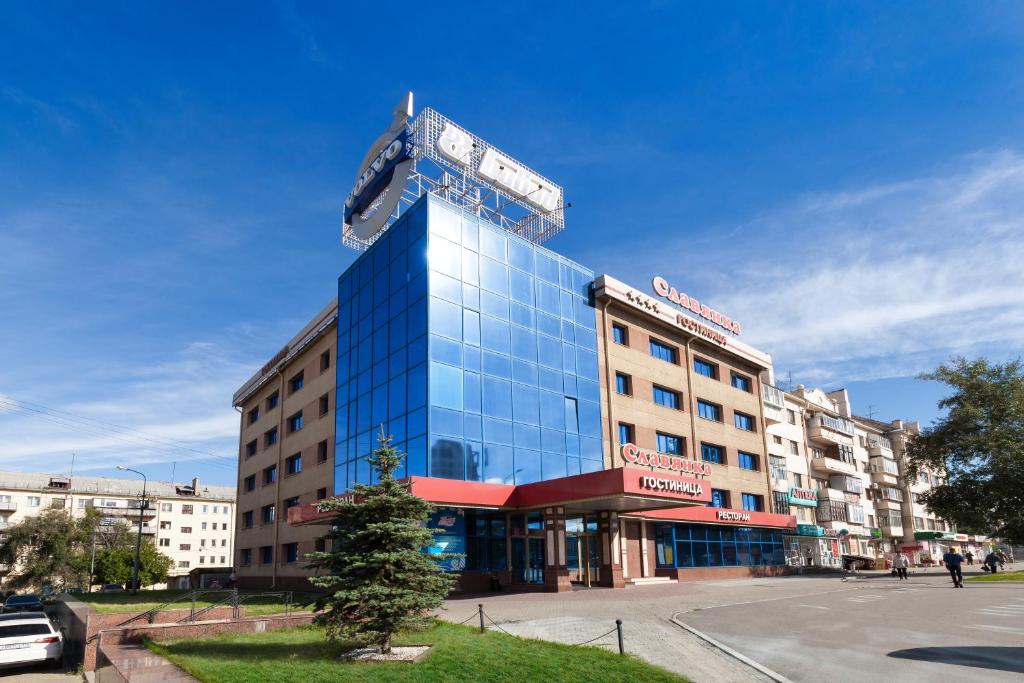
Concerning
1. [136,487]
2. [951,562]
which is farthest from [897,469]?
[136,487]

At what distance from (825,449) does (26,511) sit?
110 metres

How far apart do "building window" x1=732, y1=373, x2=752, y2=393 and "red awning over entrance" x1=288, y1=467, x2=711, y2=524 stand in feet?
79.9

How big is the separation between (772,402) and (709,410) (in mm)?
11747

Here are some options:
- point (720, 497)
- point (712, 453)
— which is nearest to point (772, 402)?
point (712, 453)

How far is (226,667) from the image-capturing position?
1451 cm

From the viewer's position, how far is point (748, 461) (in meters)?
53.6

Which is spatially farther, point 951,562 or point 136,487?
point 136,487

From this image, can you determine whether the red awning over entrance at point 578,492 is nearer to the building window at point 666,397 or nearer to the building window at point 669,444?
the building window at point 669,444

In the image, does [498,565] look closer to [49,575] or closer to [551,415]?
[551,415]

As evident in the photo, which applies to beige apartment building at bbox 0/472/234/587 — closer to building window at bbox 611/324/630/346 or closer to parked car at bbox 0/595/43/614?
parked car at bbox 0/595/43/614

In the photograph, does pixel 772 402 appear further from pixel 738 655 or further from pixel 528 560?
pixel 738 655

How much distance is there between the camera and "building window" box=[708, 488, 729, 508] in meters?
48.7

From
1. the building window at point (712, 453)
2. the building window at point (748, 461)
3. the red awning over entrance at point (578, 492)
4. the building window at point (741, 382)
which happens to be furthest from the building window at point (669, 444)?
Answer: the red awning over entrance at point (578, 492)

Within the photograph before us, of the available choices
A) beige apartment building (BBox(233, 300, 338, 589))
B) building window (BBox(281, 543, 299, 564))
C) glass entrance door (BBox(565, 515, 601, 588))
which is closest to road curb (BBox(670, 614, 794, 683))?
glass entrance door (BBox(565, 515, 601, 588))
